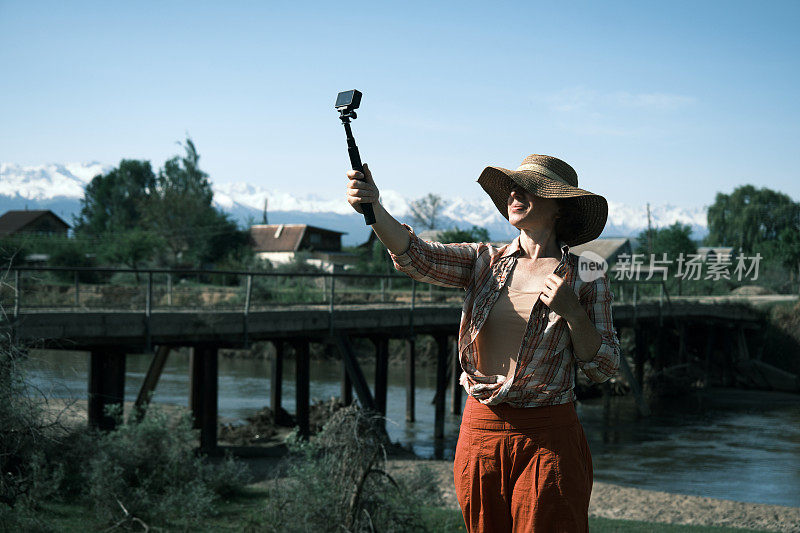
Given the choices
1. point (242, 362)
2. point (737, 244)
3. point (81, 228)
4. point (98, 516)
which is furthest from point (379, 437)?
point (81, 228)

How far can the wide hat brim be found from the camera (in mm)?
2461

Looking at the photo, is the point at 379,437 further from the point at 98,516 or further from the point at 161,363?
the point at 161,363

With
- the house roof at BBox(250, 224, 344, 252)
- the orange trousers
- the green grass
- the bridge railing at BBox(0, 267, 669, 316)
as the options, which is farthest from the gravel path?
the house roof at BBox(250, 224, 344, 252)

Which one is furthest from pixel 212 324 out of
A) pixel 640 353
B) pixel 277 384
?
pixel 640 353

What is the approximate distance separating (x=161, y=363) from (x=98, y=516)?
8.21 metres

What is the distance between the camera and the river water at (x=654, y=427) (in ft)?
44.7

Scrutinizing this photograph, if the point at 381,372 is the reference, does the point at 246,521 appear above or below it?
below

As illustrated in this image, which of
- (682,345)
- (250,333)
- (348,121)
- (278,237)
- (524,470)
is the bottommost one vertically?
(682,345)

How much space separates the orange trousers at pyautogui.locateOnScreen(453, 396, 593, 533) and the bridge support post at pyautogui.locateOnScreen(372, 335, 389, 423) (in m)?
13.8

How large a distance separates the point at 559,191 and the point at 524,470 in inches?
34.4

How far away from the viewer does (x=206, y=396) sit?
13.0 m

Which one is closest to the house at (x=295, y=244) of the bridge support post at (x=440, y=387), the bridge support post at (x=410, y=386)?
the bridge support post at (x=410, y=386)

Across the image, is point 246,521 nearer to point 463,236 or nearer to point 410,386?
point 410,386

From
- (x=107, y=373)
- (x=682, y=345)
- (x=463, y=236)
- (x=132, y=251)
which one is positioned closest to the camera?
(x=107, y=373)
